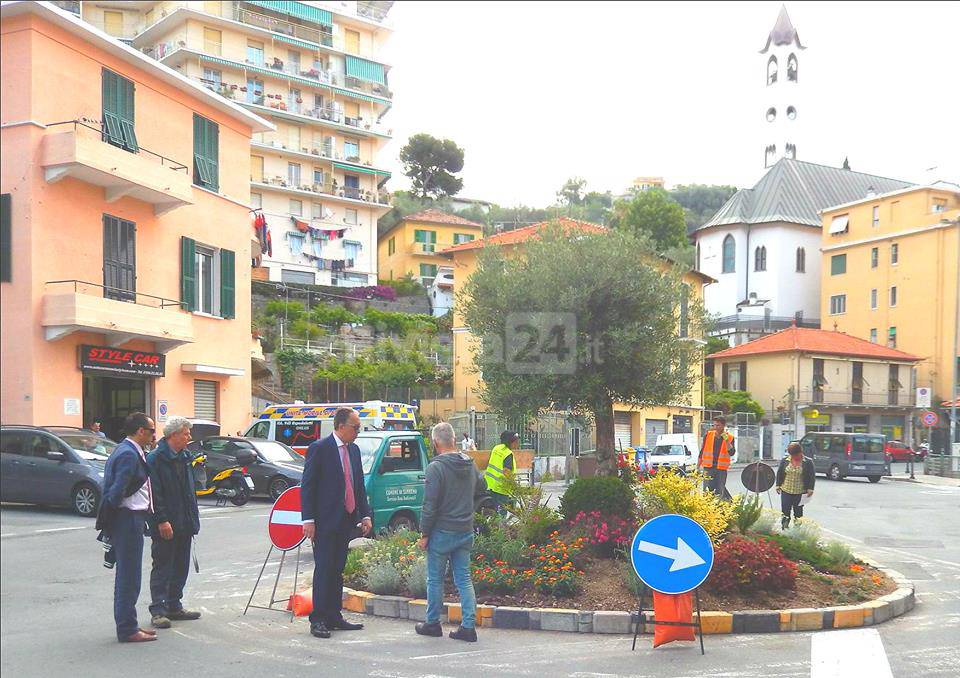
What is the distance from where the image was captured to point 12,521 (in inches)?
147

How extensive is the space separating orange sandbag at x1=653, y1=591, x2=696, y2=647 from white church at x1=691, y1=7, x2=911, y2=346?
206 ft

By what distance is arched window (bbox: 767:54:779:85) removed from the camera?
3797 inches

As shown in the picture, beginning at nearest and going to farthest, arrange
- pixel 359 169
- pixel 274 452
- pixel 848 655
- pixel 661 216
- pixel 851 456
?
pixel 848 655
pixel 274 452
pixel 851 456
pixel 359 169
pixel 661 216

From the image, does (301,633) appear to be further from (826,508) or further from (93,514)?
(826,508)

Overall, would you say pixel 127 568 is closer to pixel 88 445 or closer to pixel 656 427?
pixel 88 445

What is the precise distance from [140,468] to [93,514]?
10.7 metres

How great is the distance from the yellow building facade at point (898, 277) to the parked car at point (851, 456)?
2114 centimetres

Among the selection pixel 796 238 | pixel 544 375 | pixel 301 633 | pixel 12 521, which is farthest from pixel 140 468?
pixel 796 238

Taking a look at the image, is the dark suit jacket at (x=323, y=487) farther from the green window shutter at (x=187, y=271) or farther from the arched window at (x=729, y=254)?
the arched window at (x=729, y=254)

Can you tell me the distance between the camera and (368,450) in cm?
1424

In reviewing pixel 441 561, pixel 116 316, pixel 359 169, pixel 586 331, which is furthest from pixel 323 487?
pixel 359 169

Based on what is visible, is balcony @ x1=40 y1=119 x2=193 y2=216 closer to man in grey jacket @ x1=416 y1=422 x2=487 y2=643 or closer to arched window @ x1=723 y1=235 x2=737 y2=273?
man in grey jacket @ x1=416 y1=422 x2=487 y2=643

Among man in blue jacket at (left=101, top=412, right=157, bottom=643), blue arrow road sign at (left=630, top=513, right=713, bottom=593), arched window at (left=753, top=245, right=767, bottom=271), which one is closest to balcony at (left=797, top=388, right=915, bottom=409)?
arched window at (left=753, top=245, right=767, bottom=271)

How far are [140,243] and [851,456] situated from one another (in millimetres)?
26416
